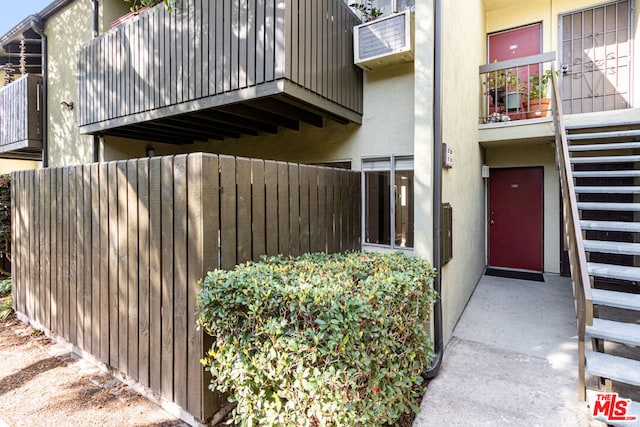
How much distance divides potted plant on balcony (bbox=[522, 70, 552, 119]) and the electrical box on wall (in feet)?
10.2

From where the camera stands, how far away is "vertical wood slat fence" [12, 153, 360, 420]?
8.21 ft

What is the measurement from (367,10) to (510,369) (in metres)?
5.13

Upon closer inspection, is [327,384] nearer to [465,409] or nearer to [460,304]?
[465,409]

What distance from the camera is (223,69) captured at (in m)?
4.01

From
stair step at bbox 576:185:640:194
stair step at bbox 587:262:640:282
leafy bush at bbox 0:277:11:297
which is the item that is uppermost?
stair step at bbox 576:185:640:194

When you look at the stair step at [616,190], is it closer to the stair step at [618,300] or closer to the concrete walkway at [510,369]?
the stair step at [618,300]

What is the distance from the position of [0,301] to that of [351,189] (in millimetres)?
6246

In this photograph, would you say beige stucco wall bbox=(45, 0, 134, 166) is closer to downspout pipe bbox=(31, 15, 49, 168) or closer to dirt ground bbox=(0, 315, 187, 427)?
downspout pipe bbox=(31, 15, 49, 168)

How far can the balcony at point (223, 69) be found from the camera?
11.9 ft

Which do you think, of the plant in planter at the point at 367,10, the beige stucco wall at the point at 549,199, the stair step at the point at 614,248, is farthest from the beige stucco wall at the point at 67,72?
the beige stucco wall at the point at 549,199

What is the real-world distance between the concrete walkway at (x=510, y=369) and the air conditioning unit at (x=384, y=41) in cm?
379

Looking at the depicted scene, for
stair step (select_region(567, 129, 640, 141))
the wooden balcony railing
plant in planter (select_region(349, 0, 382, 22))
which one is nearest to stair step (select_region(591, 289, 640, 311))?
stair step (select_region(567, 129, 640, 141))

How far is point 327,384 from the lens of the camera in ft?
6.02

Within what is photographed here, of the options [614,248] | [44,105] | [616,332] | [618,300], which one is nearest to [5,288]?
[44,105]
